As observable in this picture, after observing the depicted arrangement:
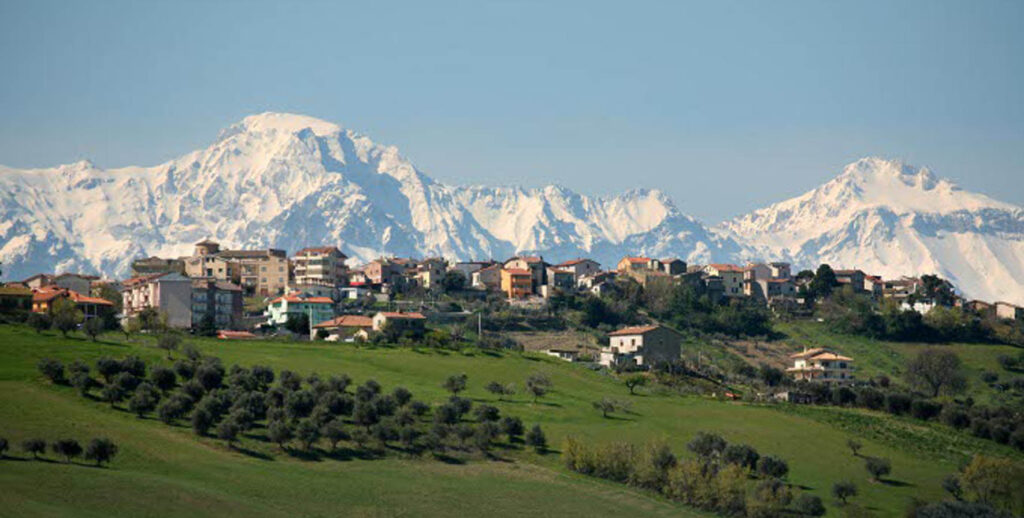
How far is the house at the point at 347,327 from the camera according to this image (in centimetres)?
13250

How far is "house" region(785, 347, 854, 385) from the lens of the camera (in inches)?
5620

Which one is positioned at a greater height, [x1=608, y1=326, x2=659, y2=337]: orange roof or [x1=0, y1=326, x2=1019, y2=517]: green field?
[x1=608, y1=326, x2=659, y2=337]: orange roof

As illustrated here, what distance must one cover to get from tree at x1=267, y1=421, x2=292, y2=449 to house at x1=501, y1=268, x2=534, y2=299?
114 m

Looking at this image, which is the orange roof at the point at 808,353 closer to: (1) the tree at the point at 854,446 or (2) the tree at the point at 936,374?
(2) the tree at the point at 936,374

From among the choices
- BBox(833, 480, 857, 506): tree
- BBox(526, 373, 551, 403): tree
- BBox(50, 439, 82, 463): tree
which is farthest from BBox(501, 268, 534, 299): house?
BBox(50, 439, 82, 463): tree

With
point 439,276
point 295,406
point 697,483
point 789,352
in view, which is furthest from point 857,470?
point 439,276

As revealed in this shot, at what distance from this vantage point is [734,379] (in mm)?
134000

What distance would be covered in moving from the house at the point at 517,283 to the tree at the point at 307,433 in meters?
112

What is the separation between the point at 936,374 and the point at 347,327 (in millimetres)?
57979

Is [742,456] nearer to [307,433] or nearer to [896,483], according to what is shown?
[896,483]

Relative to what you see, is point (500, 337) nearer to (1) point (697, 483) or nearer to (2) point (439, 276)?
(2) point (439, 276)

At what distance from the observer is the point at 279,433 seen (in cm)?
7756

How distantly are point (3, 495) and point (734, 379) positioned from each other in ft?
285

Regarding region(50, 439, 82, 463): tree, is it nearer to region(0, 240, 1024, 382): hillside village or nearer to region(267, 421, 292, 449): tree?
region(267, 421, 292, 449): tree
